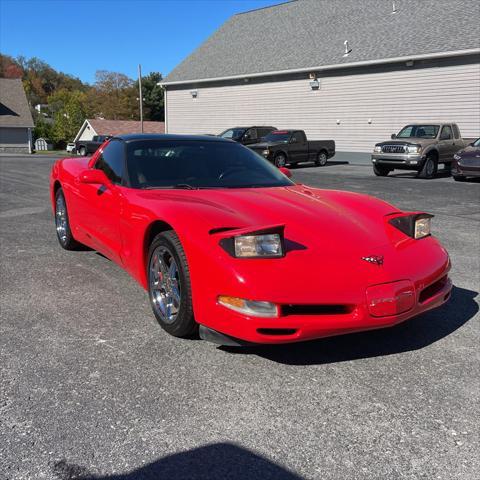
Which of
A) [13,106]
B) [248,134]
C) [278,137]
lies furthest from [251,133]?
[13,106]

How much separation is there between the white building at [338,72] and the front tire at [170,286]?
720 inches

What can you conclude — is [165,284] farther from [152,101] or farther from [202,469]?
[152,101]

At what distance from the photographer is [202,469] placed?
2121 mm

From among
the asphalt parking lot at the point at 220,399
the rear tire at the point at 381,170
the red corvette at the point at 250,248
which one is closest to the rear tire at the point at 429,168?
the rear tire at the point at 381,170

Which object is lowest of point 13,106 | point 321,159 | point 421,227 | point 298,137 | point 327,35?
point 321,159

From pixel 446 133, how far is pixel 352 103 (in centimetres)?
689

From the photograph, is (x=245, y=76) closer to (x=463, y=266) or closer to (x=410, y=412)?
(x=463, y=266)

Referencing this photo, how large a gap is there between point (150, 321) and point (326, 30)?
25229mm

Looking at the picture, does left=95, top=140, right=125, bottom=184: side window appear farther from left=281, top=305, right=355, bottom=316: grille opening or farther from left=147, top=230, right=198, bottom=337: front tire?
left=281, top=305, right=355, bottom=316: grille opening

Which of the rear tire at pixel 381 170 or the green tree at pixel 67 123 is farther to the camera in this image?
the green tree at pixel 67 123

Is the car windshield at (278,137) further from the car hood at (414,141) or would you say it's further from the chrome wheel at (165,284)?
the chrome wheel at (165,284)

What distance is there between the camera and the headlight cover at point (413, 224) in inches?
139

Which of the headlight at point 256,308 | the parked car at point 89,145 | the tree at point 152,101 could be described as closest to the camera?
the headlight at point 256,308

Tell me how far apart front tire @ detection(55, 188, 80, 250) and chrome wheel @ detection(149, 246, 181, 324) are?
88.5 inches
